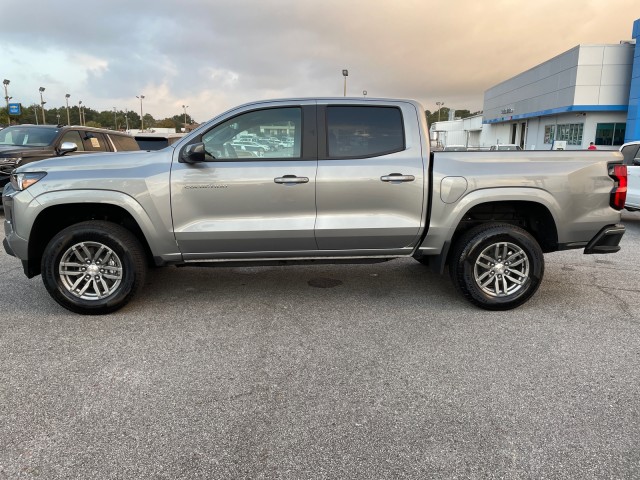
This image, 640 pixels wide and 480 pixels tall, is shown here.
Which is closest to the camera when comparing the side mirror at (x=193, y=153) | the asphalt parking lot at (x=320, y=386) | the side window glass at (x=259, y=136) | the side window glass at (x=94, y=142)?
the asphalt parking lot at (x=320, y=386)

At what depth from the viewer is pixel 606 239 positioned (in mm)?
4680

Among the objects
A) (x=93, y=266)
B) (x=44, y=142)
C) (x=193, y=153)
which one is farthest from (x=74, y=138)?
(x=193, y=153)

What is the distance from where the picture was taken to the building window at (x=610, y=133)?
3180 centimetres

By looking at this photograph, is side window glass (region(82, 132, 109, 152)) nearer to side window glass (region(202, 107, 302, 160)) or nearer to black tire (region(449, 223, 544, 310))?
side window glass (region(202, 107, 302, 160))

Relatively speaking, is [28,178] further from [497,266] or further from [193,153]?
[497,266]

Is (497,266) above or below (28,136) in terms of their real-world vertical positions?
below

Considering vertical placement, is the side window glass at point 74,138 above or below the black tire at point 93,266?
above

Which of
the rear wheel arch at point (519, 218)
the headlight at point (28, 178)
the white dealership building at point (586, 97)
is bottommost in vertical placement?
the rear wheel arch at point (519, 218)

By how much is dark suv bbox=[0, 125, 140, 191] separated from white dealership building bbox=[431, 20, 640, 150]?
1999cm

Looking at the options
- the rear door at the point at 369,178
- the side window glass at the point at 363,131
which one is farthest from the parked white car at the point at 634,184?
the side window glass at the point at 363,131

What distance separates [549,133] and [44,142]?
37.7 metres

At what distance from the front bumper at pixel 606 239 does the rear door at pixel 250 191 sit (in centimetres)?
274

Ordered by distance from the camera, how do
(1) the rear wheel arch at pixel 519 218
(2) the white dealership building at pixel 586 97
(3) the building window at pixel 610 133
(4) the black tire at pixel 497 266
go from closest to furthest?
(4) the black tire at pixel 497 266
(1) the rear wheel arch at pixel 519 218
(2) the white dealership building at pixel 586 97
(3) the building window at pixel 610 133

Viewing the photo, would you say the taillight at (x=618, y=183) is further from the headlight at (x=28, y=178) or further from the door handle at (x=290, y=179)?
the headlight at (x=28, y=178)
